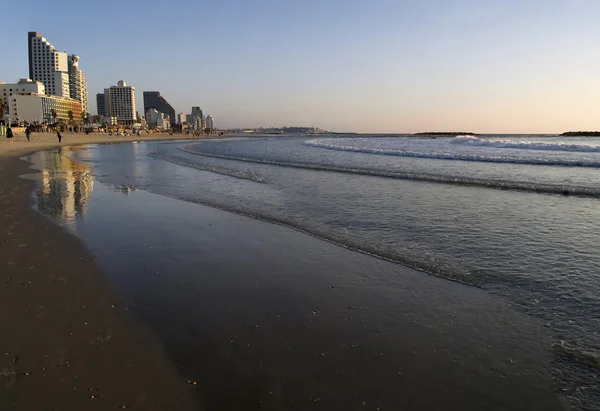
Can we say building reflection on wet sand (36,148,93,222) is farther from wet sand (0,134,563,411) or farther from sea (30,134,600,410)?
wet sand (0,134,563,411)

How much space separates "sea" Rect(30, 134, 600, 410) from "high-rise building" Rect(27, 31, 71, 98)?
215 meters

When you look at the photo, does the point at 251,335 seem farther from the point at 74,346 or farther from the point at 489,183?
the point at 489,183

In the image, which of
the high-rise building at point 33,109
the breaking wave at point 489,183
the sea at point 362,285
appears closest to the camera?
the sea at point 362,285

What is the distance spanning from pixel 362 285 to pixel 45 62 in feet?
775

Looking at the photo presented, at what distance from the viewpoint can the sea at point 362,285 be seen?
3.54 m

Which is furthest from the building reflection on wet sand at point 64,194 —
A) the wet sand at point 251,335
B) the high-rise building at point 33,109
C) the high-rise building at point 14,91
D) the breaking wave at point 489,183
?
the high-rise building at point 14,91

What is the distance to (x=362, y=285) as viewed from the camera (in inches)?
223

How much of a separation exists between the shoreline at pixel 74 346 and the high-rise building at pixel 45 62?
218 m

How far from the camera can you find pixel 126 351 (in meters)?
3.83

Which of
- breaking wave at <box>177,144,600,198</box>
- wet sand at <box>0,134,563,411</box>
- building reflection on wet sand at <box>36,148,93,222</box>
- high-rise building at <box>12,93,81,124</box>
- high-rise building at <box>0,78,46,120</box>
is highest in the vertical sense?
high-rise building at <box>0,78,46,120</box>

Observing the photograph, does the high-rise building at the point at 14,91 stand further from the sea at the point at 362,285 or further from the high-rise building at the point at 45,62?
the sea at the point at 362,285

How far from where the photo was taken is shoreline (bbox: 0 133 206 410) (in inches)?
124

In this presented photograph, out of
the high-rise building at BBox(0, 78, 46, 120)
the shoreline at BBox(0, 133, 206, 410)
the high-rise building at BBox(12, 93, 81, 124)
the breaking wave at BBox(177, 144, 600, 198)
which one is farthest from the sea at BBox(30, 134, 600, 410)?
the high-rise building at BBox(0, 78, 46, 120)

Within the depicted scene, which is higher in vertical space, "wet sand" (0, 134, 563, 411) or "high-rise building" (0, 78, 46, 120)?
"high-rise building" (0, 78, 46, 120)
